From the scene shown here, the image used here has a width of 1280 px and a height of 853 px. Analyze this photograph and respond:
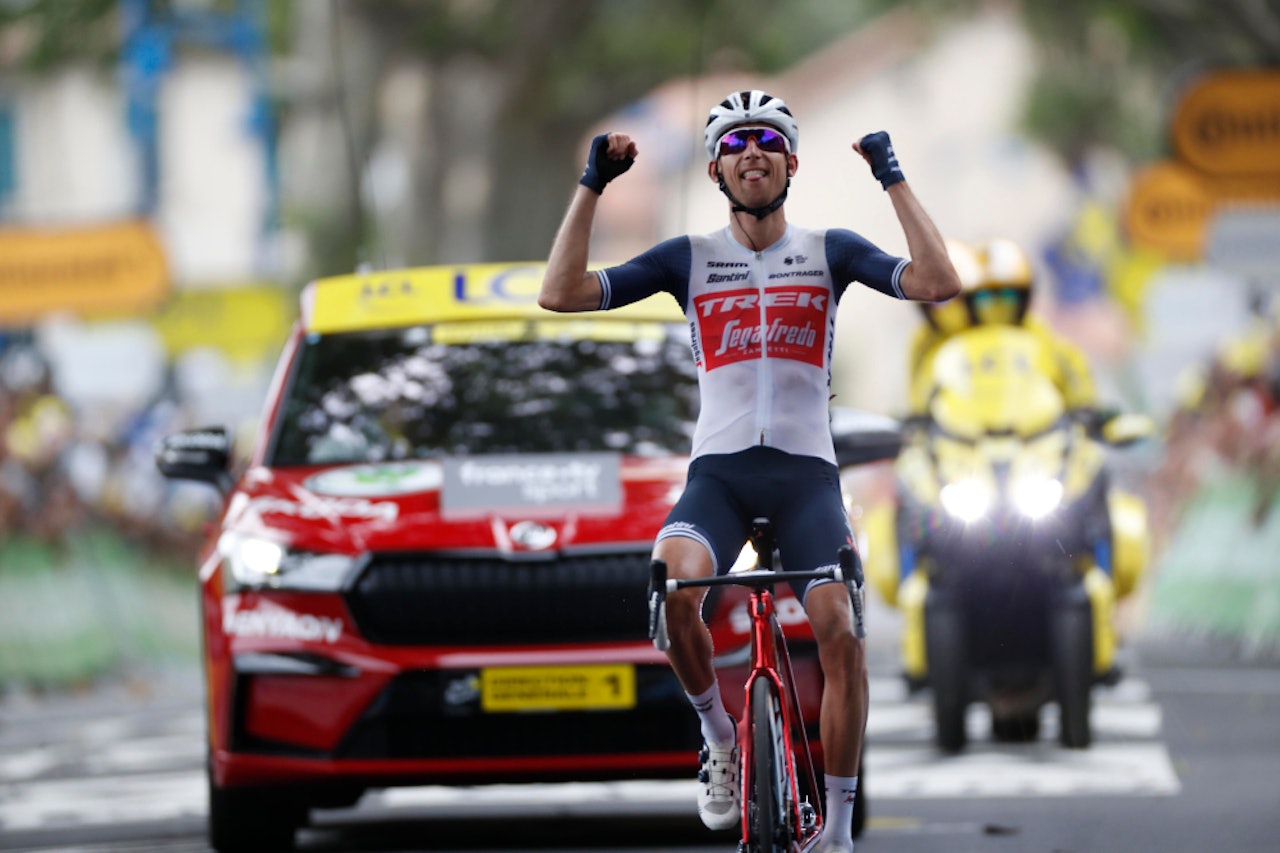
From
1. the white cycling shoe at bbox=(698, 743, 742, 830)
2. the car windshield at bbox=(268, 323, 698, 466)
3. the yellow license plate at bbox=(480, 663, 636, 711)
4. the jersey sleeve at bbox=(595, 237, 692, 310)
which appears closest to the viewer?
the jersey sleeve at bbox=(595, 237, 692, 310)

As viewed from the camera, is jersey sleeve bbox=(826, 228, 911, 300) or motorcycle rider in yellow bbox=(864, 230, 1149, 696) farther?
motorcycle rider in yellow bbox=(864, 230, 1149, 696)

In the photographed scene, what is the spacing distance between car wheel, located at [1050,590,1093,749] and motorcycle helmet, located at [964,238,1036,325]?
143 centimetres

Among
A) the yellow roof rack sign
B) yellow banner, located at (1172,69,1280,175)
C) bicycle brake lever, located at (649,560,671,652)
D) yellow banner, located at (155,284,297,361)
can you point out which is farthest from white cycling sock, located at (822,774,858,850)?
yellow banner, located at (155,284,297,361)

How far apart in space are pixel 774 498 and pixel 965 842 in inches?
95.9

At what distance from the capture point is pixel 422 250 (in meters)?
28.4

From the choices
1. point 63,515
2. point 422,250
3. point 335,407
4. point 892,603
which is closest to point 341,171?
point 422,250

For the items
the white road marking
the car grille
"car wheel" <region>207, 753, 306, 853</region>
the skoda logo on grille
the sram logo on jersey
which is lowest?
the white road marking

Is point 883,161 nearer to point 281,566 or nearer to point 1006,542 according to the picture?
point 281,566

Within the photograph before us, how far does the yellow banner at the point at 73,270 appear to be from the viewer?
37.4 meters

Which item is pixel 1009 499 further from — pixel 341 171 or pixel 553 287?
pixel 341 171

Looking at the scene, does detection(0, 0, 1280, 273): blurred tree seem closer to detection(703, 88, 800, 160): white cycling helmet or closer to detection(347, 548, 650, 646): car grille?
detection(347, 548, 650, 646): car grille

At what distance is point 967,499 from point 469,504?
3.54 metres

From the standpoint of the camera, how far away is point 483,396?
9727 mm

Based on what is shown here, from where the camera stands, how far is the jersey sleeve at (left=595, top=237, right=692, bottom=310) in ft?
23.4
